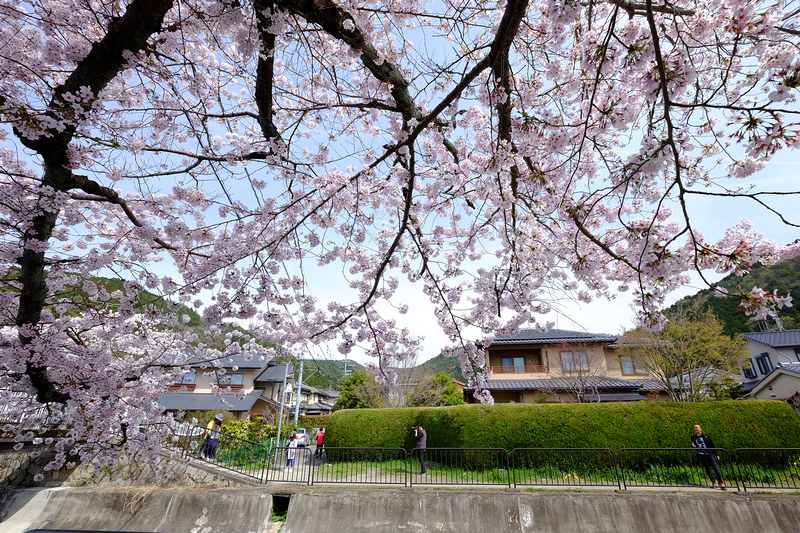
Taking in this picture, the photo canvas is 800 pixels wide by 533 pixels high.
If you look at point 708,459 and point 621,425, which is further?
point 621,425

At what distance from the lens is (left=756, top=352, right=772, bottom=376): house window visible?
25.5 meters

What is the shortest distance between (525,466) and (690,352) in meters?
9.40

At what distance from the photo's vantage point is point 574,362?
17.9 m

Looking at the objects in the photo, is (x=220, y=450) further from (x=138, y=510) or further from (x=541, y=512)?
(x=541, y=512)

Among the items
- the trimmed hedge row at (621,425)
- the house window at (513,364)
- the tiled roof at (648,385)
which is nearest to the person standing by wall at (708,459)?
the trimmed hedge row at (621,425)

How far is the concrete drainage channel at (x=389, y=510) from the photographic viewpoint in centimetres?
654

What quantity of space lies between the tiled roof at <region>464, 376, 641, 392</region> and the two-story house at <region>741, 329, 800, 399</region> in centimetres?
702

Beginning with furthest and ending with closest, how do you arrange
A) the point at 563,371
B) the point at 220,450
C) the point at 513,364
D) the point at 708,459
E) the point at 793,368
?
the point at 513,364 → the point at 793,368 → the point at 563,371 → the point at 220,450 → the point at 708,459

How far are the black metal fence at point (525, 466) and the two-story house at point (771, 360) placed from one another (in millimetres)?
14952

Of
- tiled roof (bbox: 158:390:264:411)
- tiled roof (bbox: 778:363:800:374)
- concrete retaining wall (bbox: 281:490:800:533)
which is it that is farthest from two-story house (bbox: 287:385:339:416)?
tiled roof (bbox: 778:363:800:374)

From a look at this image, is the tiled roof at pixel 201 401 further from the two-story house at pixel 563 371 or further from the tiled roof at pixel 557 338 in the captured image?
the tiled roof at pixel 557 338

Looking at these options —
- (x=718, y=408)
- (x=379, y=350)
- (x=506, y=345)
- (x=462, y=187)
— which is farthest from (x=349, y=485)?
(x=506, y=345)

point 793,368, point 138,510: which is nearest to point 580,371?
point 793,368

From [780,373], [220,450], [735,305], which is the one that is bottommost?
[220,450]
